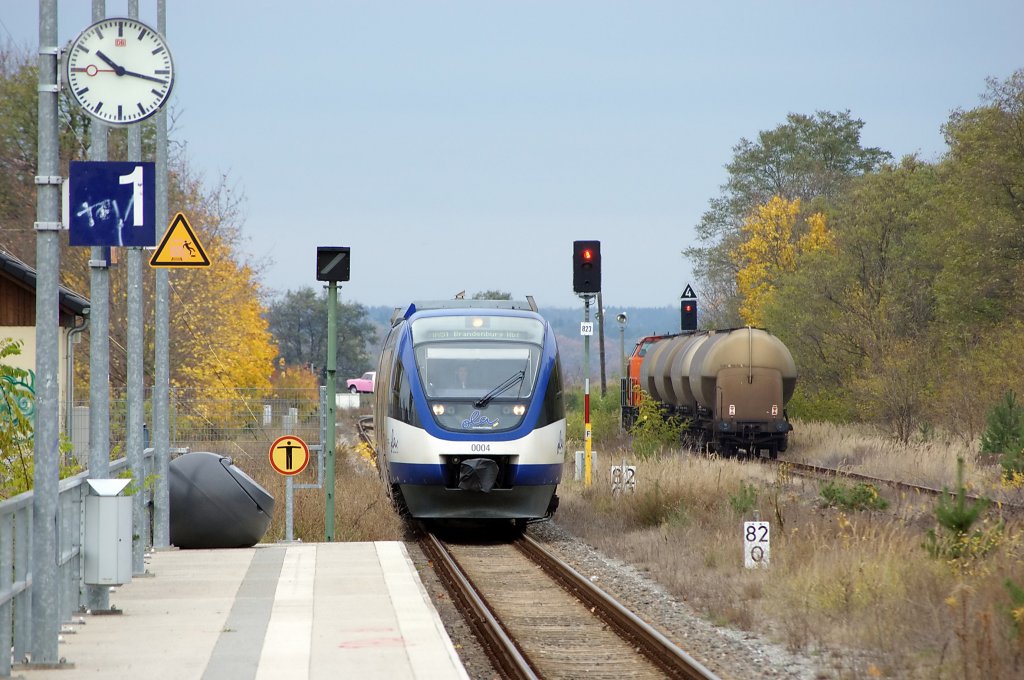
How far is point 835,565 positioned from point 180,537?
779 centimetres

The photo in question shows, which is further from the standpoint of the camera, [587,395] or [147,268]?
[147,268]

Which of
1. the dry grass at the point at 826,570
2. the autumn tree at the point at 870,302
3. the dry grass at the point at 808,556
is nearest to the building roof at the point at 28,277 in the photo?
the dry grass at the point at 808,556

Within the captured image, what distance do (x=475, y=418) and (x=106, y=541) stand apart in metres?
8.63

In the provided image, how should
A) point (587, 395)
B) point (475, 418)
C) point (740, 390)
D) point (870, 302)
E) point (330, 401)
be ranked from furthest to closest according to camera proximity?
1. point (870, 302)
2. point (740, 390)
3. point (587, 395)
4. point (330, 401)
5. point (475, 418)

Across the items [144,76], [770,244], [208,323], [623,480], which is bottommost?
[623,480]

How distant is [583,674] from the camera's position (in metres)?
10.2

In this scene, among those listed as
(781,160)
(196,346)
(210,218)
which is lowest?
(196,346)

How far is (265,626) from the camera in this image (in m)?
10.4

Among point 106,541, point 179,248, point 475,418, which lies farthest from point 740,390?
point 106,541

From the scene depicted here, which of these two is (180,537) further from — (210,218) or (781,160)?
(781,160)

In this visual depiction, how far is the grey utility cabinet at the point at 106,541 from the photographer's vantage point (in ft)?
33.1

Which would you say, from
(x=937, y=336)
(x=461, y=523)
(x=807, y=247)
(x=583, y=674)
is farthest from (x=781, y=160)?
(x=583, y=674)

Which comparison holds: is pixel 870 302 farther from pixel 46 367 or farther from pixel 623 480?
pixel 46 367

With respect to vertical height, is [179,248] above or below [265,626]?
above
